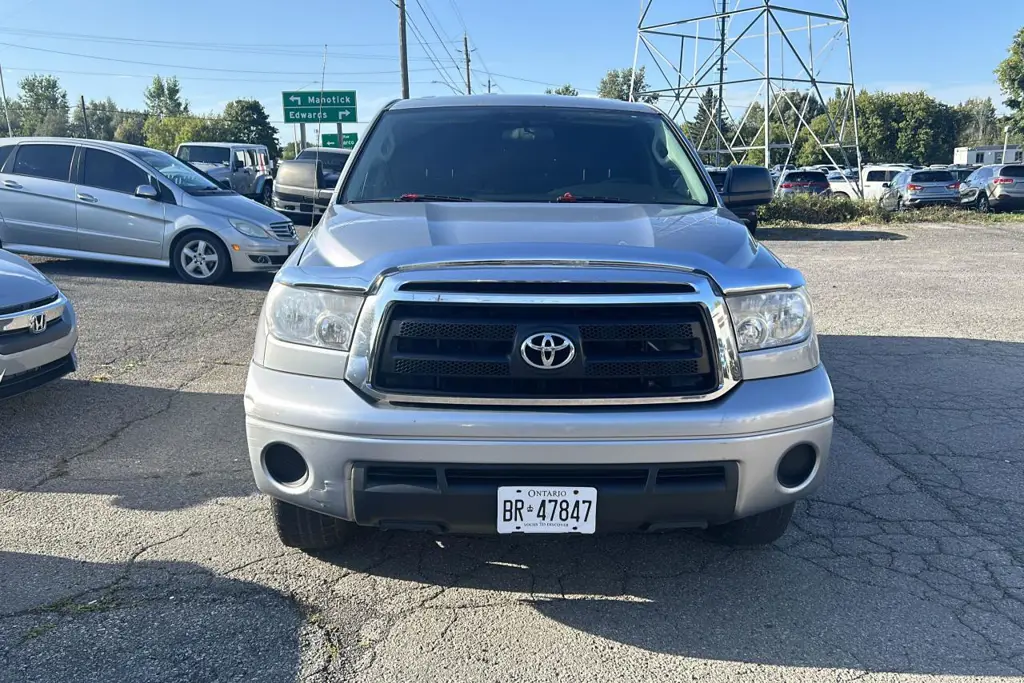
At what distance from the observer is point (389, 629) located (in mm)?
2965

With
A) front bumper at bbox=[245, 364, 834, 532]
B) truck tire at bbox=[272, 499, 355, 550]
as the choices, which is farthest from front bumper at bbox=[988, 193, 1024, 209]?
truck tire at bbox=[272, 499, 355, 550]

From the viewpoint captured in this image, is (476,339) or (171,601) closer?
(476,339)

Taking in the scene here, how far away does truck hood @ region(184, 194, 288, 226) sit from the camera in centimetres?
1054

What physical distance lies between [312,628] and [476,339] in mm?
1159

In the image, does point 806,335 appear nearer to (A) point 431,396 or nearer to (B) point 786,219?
(A) point 431,396

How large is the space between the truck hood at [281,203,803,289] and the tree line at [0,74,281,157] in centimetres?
7924

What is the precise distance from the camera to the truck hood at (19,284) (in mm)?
5008

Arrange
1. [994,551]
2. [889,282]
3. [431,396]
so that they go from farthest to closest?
1. [889,282]
2. [994,551]
3. [431,396]

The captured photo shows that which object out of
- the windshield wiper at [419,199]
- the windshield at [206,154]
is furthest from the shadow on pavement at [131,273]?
the windshield at [206,154]

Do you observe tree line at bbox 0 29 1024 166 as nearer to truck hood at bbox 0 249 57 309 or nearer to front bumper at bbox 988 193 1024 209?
front bumper at bbox 988 193 1024 209

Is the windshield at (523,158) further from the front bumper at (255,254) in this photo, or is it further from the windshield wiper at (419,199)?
the front bumper at (255,254)

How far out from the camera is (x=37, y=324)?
5109mm

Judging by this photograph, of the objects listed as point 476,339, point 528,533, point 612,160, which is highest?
point 612,160

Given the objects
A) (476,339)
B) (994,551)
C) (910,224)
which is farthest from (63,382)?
(910,224)
